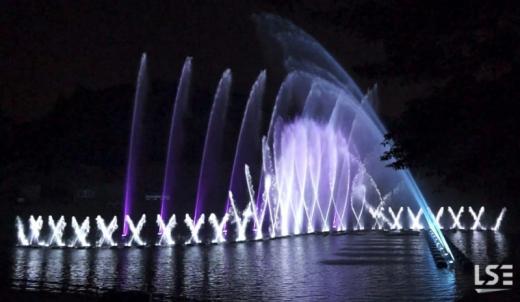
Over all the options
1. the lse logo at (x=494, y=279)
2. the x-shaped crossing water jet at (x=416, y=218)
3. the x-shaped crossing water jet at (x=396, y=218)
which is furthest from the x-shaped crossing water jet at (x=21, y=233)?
the x-shaped crossing water jet at (x=416, y=218)

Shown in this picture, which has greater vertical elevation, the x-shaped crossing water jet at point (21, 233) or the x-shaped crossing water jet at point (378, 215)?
the x-shaped crossing water jet at point (378, 215)

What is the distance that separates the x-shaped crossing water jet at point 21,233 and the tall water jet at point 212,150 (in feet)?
34.9

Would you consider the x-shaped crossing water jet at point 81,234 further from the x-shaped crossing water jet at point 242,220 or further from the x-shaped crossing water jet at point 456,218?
the x-shaped crossing water jet at point 456,218

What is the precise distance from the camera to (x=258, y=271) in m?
18.1

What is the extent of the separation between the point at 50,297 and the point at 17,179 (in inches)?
1469

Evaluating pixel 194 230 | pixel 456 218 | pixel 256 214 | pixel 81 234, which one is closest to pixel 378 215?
pixel 456 218

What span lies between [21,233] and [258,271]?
18104mm

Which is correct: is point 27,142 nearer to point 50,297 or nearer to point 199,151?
point 199,151

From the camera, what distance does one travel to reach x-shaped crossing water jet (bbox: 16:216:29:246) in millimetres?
29767

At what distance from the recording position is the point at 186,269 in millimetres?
18688

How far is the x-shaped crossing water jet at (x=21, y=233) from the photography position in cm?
2977

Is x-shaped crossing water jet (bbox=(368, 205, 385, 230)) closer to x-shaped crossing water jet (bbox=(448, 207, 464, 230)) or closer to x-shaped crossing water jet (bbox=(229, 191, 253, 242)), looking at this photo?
x-shaped crossing water jet (bbox=(448, 207, 464, 230))

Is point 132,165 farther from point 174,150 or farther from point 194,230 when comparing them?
point 194,230

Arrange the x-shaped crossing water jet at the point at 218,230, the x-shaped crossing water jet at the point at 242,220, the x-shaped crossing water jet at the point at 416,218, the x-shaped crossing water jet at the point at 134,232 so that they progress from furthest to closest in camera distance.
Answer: the x-shaped crossing water jet at the point at 416,218 → the x-shaped crossing water jet at the point at 242,220 → the x-shaped crossing water jet at the point at 218,230 → the x-shaped crossing water jet at the point at 134,232
